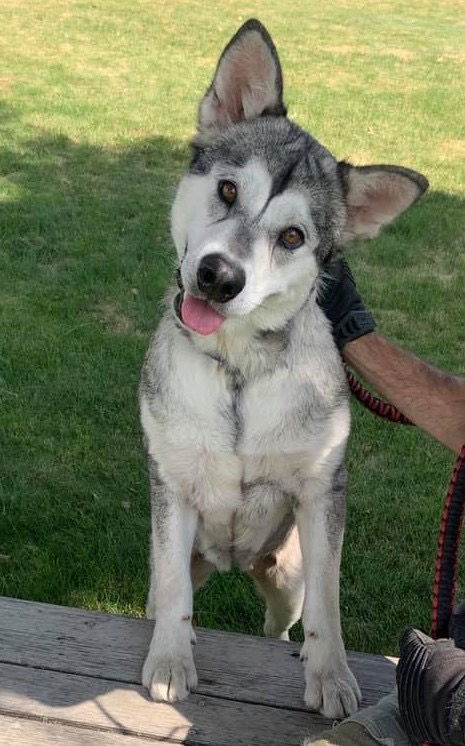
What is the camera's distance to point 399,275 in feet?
23.3

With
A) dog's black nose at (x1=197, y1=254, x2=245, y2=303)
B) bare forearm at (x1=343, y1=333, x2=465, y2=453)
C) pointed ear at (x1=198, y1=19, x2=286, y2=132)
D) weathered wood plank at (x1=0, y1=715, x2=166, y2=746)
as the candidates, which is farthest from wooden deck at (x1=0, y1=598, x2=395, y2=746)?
pointed ear at (x1=198, y1=19, x2=286, y2=132)

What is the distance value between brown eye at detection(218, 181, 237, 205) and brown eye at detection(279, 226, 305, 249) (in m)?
0.18

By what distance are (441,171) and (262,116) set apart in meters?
7.19

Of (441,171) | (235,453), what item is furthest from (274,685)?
(441,171)

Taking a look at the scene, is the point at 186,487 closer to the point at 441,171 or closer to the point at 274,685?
the point at 274,685

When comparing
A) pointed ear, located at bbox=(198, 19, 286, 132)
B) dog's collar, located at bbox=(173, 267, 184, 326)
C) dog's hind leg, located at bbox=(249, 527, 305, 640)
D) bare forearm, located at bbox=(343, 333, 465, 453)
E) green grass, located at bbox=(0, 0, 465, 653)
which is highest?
pointed ear, located at bbox=(198, 19, 286, 132)

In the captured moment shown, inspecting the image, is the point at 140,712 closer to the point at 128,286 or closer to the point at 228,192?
the point at 228,192

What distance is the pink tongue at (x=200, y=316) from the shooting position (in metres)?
2.61

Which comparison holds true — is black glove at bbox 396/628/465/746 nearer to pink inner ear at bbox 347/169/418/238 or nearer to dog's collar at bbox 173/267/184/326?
dog's collar at bbox 173/267/184/326

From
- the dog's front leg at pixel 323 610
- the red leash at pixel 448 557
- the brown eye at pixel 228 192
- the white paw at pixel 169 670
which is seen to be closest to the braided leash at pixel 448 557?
the red leash at pixel 448 557

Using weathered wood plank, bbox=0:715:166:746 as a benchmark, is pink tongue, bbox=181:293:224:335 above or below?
above

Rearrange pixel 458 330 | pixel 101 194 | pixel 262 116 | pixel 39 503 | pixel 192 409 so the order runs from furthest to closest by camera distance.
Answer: pixel 101 194 < pixel 458 330 < pixel 39 503 < pixel 262 116 < pixel 192 409

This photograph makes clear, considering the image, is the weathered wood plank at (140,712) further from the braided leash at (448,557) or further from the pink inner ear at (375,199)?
the pink inner ear at (375,199)

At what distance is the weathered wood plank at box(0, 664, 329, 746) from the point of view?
251cm
